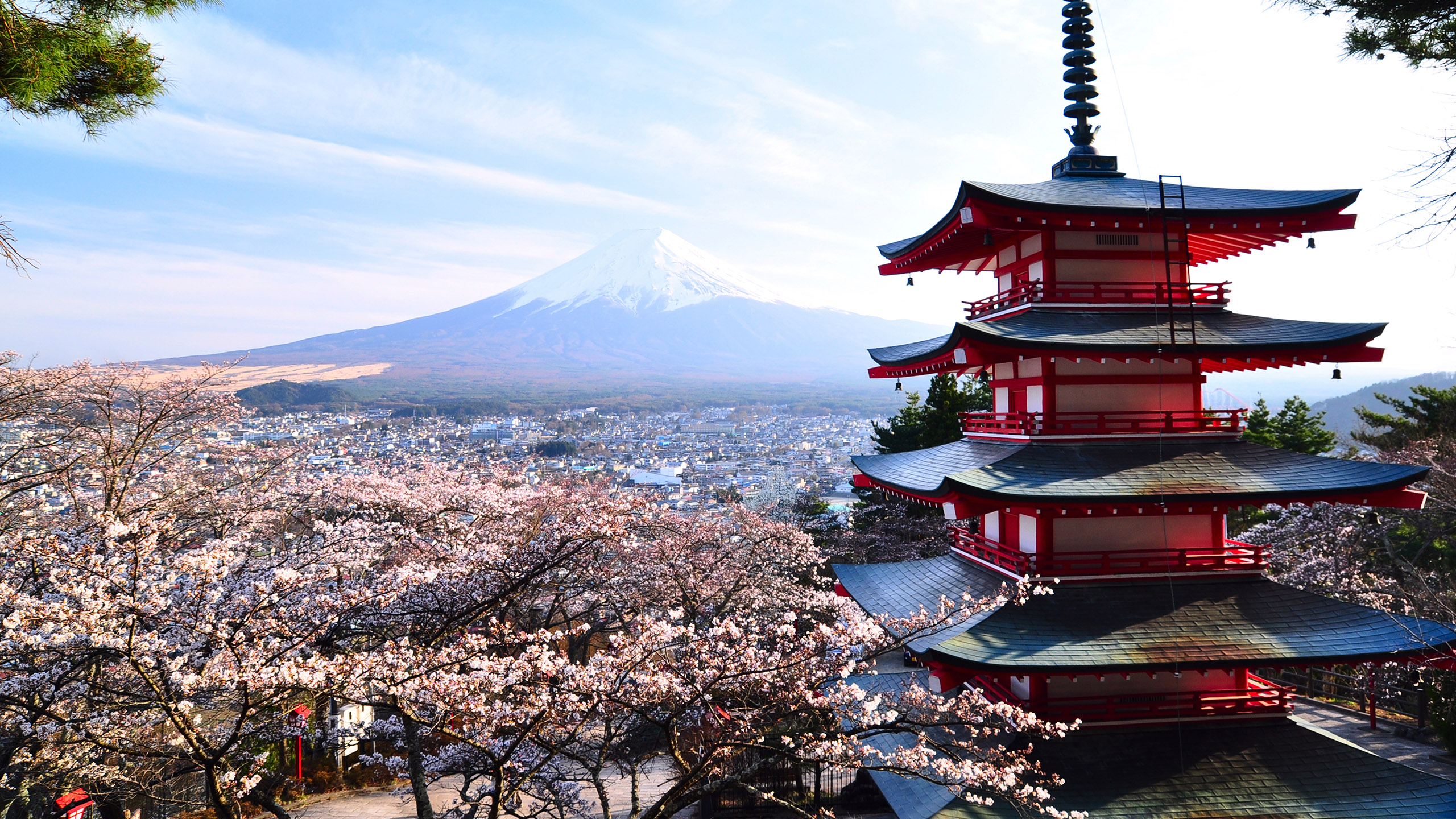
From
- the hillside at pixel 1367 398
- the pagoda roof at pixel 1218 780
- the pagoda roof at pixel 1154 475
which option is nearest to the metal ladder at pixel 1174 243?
the pagoda roof at pixel 1154 475

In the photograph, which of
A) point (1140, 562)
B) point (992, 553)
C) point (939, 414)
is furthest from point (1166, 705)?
point (939, 414)

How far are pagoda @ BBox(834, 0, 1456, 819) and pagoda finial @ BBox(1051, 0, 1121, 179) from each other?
0.05m

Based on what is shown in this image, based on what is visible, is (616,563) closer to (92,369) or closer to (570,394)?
(92,369)

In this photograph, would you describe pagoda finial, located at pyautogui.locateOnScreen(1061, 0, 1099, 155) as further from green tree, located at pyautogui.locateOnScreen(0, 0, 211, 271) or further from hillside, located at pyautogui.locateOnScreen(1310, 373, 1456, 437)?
hillside, located at pyautogui.locateOnScreen(1310, 373, 1456, 437)

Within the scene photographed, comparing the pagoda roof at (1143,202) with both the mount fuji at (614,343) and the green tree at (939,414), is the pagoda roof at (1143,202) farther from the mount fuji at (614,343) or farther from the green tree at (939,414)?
the mount fuji at (614,343)

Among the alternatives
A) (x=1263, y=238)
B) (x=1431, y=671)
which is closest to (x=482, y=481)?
(x=1263, y=238)

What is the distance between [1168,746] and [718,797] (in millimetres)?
7128

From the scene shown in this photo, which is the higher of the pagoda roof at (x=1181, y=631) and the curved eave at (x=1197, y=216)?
the curved eave at (x=1197, y=216)

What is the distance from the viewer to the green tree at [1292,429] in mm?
21234

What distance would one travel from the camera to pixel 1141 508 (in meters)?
7.68

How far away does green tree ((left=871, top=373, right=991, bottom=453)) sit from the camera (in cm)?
2166

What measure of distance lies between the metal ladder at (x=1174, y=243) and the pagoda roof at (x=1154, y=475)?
134 cm

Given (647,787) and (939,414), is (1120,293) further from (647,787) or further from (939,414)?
(939,414)

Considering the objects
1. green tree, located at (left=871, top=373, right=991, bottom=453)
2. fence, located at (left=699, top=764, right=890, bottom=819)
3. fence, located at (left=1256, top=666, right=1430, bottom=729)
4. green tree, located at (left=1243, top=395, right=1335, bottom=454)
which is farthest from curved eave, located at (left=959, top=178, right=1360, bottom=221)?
green tree, located at (left=1243, top=395, right=1335, bottom=454)
